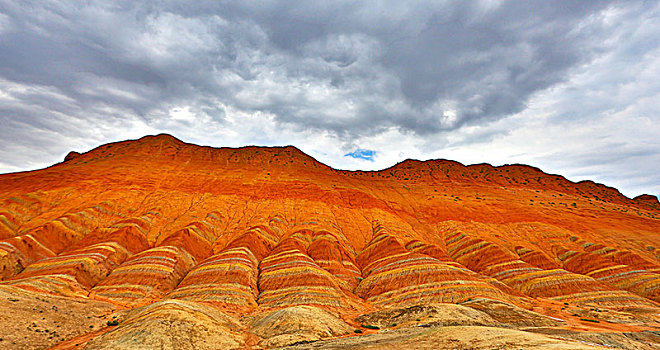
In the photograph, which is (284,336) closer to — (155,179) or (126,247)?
(126,247)

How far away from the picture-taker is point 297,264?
152ft

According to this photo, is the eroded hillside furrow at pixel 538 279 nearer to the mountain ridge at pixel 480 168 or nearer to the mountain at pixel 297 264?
the mountain at pixel 297 264

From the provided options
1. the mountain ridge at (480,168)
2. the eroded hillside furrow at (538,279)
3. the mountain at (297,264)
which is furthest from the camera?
the mountain ridge at (480,168)

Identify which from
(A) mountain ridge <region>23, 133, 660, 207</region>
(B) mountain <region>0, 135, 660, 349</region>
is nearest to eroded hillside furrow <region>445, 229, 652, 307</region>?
(B) mountain <region>0, 135, 660, 349</region>

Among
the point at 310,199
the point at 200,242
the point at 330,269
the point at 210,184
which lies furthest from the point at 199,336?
the point at 210,184

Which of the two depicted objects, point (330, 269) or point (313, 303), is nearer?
point (313, 303)

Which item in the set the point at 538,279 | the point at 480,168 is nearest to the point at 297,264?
the point at 538,279

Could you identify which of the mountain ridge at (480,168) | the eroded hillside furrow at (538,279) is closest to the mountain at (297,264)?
the eroded hillside furrow at (538,279)

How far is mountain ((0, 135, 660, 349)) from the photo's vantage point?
2556 centimetres

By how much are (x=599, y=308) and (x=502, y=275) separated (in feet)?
40.3

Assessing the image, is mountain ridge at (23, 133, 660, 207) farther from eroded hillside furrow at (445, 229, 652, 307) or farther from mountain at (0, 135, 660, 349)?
eroded hillside furrow at (445, 229, 652, 307)

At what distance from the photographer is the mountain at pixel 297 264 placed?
25562mm

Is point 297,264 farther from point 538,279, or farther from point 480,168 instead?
point 480,168

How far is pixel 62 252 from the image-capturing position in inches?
1839
